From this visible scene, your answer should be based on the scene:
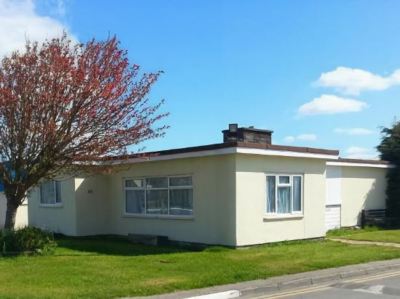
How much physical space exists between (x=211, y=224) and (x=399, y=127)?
46.9 feet

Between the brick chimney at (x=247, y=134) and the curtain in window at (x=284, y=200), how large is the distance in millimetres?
2116

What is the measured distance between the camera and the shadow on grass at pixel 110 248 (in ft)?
52.7

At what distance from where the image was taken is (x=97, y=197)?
70.7 feet

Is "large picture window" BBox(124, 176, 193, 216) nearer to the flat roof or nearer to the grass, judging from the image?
the flat roof

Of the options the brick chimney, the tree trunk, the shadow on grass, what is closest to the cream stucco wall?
the shadow on grass

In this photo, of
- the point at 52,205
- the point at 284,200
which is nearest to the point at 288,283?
the point at 284,200

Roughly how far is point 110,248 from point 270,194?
17.2 feet

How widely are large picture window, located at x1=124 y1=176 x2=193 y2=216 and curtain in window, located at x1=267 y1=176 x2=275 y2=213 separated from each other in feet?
8.03

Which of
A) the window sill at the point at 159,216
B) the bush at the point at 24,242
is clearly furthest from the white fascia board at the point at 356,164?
the bush at the point at 24,242

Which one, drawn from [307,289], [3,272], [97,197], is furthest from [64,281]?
[97,197]

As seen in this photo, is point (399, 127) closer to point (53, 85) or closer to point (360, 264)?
point (360, 264)

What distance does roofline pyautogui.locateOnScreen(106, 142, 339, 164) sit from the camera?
16.0 m

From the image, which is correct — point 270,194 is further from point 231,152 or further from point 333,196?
point 333,196

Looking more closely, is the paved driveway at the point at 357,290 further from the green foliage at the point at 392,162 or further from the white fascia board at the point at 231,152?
the green foliage at the point at 392,162
